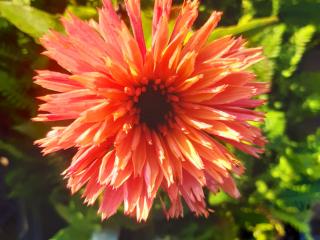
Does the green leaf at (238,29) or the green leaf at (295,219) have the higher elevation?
the green leaf at (238,29)

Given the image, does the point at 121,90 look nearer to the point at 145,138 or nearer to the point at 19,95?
the point at 145,138

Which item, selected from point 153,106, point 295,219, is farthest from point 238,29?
point 295,219

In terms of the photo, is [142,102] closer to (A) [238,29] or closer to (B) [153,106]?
(B) [153,106]

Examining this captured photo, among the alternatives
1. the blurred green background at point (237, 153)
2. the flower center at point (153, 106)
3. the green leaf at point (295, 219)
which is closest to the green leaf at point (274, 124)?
the blurred green background at point (237, 153)

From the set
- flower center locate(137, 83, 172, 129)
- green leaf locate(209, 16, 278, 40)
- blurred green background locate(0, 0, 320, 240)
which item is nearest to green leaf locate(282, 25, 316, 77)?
blurred green background locate(0, 0, 320, 240)

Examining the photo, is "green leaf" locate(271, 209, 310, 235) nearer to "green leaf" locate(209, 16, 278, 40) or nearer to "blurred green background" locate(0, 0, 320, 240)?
"blurred green background" locate(0, 0, 320, 240)

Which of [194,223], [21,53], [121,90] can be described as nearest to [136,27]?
[121,90]

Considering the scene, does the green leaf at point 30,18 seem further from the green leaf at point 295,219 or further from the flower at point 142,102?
the green leaf at point 295,219
